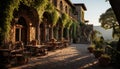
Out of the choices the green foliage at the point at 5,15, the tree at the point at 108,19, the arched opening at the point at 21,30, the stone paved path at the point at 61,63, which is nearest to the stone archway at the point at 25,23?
the arched opening at the point at 21,30

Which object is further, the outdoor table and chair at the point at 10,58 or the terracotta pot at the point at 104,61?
the terracotta pot at the point at 104,61

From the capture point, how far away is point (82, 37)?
43312 millimetres

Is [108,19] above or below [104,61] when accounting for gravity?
above

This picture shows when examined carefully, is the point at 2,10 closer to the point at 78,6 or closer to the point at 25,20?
the point at 25,20

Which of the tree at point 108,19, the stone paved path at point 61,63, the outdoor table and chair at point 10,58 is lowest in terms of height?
the stone paved path at point 61,63

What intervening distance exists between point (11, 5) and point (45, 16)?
9308mm

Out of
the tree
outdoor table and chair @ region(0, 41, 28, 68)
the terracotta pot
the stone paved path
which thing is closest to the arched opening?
the stone paved path

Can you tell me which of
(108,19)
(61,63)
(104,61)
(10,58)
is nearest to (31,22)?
(61,63)

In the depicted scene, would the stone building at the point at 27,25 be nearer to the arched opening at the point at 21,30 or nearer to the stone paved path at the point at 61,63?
the arched opening at the point at 21,30

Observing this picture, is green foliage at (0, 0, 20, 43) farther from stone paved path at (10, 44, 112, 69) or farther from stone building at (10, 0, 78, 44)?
stone building at (10, 0, 78, 44)

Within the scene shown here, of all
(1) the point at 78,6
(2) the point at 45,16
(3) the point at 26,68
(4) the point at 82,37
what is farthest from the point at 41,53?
(1) the point at 78,6

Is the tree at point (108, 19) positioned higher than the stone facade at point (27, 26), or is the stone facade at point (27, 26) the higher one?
the tree at point (108, 19)

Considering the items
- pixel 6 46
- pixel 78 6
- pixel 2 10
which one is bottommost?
pixel 6 46

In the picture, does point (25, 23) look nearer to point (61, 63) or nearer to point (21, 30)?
point (21, 30)
